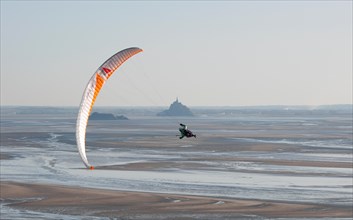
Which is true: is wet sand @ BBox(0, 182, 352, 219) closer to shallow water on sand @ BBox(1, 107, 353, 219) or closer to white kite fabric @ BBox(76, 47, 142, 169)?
shallow water on sand @ BBox(1, 107, 353, 219)

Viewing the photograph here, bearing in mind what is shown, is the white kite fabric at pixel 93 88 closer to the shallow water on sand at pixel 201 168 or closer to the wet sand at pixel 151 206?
the wet sand at pixel 151 206

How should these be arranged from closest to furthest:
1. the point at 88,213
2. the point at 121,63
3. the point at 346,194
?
the point at 121,63 → the point at 88,213 → the point at 346,194

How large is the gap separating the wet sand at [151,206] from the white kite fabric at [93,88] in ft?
29.3

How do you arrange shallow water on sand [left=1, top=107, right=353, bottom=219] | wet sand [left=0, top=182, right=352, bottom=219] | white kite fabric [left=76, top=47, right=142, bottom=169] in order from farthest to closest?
1. shallow water on sand [left=1, top=107, right=353, bottom=219]
2. wet sand [left=0, top=182, right=352, bottom=219]
3. white kite fabric [left=76, top=47, right=142, bottom=169]

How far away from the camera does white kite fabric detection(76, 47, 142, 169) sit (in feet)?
86.3

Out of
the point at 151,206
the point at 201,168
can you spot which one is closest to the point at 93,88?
the point at 151,206

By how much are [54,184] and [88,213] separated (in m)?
9.34

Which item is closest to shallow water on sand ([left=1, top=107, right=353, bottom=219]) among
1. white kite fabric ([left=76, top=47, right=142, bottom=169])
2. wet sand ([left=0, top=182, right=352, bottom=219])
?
wet sand ([left=0, top=182, right=352, bottom=219])

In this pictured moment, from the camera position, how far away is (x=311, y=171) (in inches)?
2034

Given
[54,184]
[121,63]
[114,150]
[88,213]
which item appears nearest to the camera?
[121,63]

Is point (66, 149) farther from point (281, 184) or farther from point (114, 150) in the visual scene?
point (281, 184)

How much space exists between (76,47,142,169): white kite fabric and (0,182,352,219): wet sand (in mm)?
8935

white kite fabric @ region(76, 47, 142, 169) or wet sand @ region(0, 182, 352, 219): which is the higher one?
white kite fabric @ region(76, 47, 142, 169)

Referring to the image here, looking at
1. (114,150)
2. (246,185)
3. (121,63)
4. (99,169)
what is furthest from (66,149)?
(121,63)
